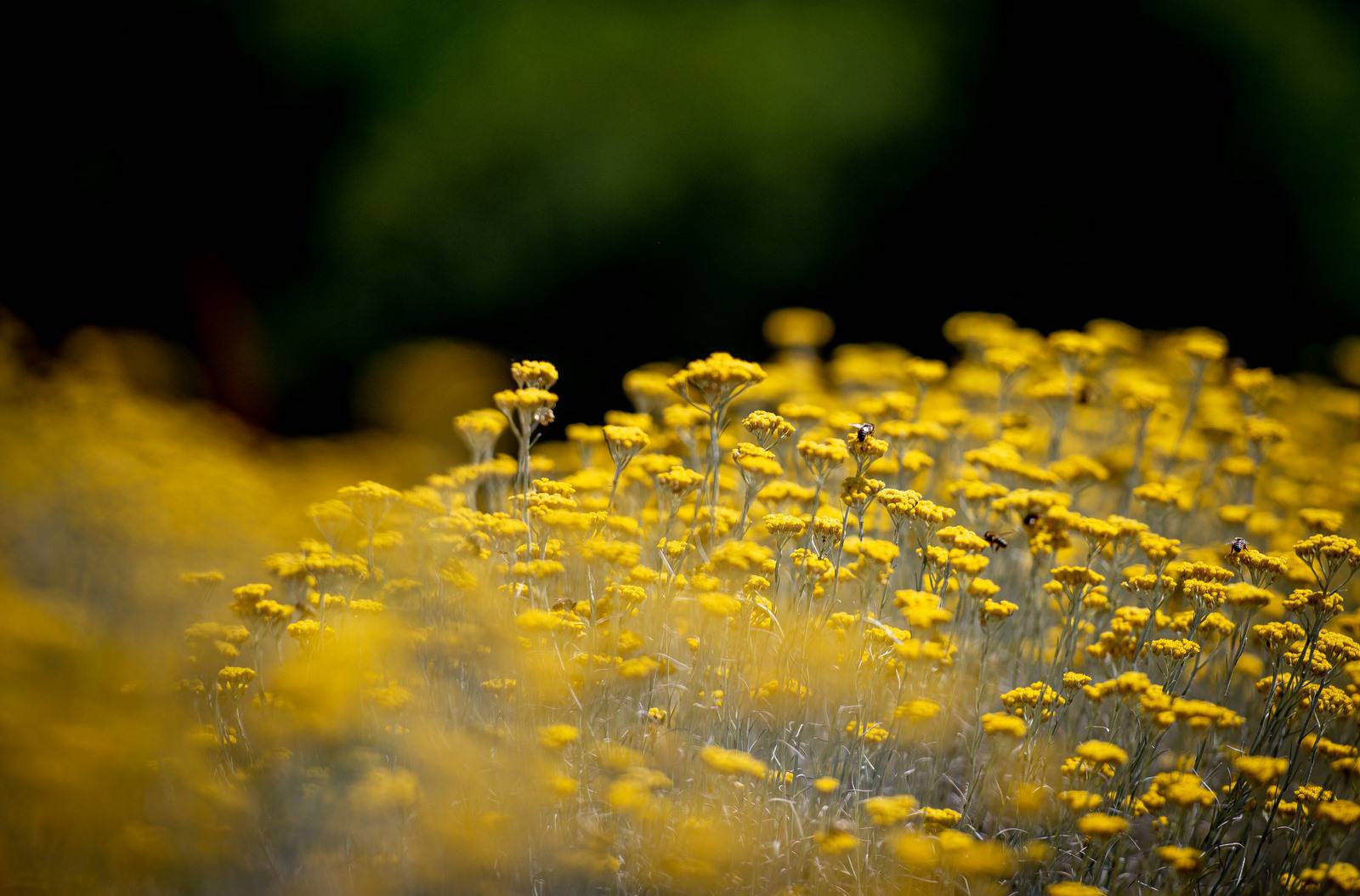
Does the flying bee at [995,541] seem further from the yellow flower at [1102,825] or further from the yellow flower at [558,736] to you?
the yellow flower at [558,736]

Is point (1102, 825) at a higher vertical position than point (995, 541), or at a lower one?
lower

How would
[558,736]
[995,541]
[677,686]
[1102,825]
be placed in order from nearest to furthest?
[1102,825] → [558,736] → [677,686] → [995,541]

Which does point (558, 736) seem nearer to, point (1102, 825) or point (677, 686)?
point (677, 686)

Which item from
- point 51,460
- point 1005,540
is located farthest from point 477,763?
point 51,460

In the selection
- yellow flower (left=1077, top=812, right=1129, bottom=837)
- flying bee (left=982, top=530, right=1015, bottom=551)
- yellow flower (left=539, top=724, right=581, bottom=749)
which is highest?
flying bee (left=982, top=530, right=1015, bottom=551)

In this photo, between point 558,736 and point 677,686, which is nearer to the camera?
point 558,736

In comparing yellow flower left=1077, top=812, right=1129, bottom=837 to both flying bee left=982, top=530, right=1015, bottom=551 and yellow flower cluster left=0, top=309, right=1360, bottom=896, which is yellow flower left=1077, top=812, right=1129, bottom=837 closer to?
yellow flower cluster left=0, top=309, right=1360, bottom=896

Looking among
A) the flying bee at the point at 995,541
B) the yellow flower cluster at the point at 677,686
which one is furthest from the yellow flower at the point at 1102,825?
the flying bee at the point at 995,541

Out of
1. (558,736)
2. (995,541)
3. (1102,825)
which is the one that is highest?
(995,541)

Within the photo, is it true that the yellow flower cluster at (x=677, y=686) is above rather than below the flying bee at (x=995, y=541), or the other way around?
below

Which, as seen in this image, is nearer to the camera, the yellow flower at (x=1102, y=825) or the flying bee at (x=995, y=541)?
the yellow flower at (x=1102, y=825)

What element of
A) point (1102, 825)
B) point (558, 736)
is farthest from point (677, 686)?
point (1102, 825)

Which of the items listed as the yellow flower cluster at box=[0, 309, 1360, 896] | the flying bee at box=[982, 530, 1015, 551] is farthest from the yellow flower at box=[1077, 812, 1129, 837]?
the flying bee at box=[982, 530, 1015, 551]
